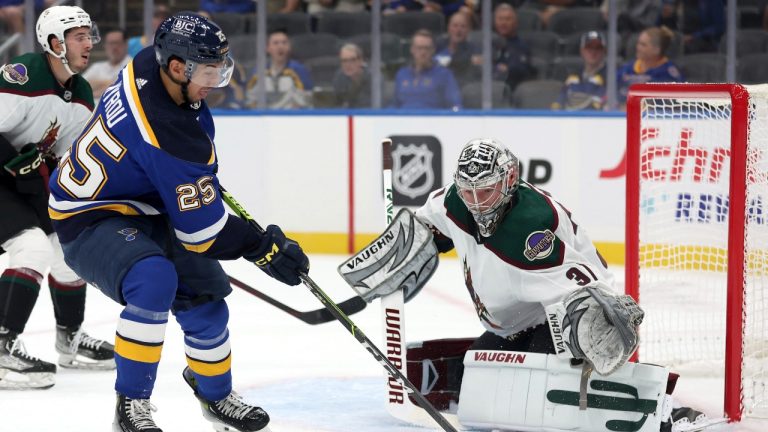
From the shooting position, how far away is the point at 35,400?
3490 millimetres

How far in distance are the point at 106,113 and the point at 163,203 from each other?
0.26m

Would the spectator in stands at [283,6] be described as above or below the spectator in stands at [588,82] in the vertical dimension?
above

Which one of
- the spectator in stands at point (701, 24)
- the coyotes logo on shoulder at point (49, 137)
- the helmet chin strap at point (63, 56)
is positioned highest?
the spectator in stands at point (701, 24)

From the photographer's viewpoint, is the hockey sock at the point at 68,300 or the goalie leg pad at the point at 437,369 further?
the hockey sock at the point at 68,300

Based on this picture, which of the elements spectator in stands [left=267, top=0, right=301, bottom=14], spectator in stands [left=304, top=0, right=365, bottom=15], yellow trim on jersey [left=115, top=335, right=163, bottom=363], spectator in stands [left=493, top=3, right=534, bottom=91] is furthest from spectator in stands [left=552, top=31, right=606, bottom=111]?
yellow trim on jersey [left=115, top=335, right=163, bottom=363]

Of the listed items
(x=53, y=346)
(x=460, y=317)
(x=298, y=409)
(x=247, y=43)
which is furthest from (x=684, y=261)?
(x=247, y=43)

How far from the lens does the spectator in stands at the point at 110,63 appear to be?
6.98 metres

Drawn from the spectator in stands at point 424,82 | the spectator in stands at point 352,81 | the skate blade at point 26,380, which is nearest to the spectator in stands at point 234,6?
the spectator in stands at point 352,81

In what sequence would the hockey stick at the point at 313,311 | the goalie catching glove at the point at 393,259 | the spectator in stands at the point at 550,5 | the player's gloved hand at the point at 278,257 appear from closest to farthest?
1. the player's gloved hand at the point at 278,257
2. the goalie catching glove at the point at 393,259
3. the hockey stick at the point at 313,311
4. the spectator in stands at the point at 550,5

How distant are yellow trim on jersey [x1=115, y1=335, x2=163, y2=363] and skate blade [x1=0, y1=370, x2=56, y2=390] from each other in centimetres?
99

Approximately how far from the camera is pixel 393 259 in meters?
3.21

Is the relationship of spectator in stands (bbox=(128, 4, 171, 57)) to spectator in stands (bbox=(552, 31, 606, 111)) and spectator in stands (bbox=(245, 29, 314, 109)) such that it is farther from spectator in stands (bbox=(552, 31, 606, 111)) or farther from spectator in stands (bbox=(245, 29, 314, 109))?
spectator in stands (bbox=(552, 31, 606, 111))

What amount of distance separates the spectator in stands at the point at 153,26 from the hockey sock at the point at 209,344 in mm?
4062

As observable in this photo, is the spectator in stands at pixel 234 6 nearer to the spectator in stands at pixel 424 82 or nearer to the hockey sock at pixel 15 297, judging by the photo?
the spectator in stands at pixel 424 82
